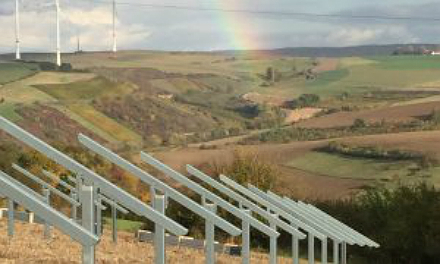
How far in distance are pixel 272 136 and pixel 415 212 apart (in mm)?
62828

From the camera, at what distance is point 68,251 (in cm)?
1620

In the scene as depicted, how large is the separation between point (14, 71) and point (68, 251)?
9005 centimetres

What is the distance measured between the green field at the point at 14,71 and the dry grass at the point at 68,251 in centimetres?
7772

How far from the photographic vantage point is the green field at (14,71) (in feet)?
321

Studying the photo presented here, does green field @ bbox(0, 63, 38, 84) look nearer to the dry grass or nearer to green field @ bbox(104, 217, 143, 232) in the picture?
green field @ bbox(104, 217, 143, 232)

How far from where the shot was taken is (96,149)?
12.6m

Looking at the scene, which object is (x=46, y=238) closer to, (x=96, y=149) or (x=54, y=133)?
(x=96, y=149)

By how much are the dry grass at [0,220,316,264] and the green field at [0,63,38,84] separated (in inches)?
3060

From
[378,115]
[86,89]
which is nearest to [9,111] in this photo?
[86,89]

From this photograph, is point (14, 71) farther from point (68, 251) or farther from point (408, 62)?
point (68, 251)

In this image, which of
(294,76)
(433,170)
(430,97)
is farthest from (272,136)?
(294,76)

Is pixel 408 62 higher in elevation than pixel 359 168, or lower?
higher

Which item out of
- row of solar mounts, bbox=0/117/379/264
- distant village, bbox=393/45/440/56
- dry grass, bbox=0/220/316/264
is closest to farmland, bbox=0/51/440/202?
distant village, bbox=393/45/440/56

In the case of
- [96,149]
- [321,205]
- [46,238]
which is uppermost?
[96,149]
